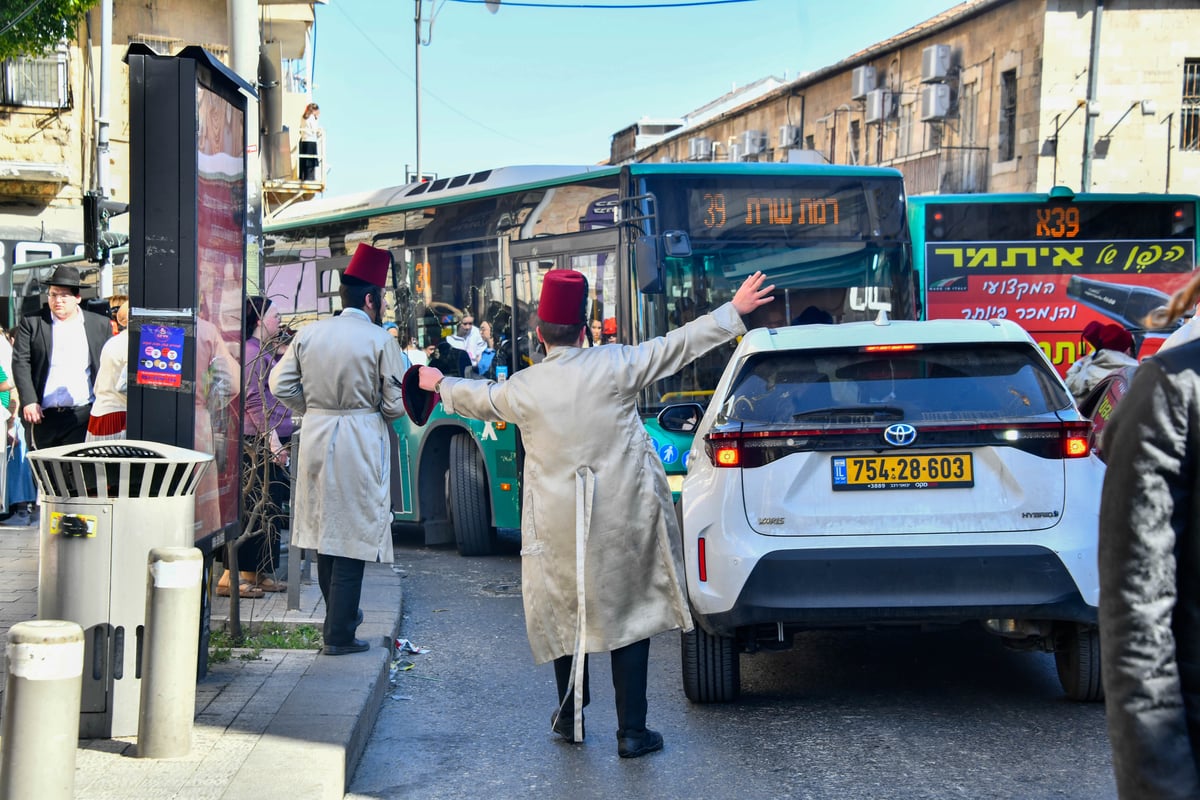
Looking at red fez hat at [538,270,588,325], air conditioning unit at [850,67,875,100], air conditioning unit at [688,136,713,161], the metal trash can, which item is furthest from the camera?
air conditioning unit at [688,136,713,161]

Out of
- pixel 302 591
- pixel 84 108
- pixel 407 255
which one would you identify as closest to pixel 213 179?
pixel 302 591

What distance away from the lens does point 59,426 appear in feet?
36.8

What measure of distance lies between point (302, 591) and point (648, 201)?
349 cm

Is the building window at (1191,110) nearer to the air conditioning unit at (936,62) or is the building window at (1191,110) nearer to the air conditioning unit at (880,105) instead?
the air conditioning unit at (936,62)

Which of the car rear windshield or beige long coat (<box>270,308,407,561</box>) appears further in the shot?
beige long coat (<box>270,308,407,561</box>)

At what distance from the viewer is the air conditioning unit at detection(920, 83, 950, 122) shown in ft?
117

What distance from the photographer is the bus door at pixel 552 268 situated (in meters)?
10.4

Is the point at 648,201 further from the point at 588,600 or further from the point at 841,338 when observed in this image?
the point at 588,600

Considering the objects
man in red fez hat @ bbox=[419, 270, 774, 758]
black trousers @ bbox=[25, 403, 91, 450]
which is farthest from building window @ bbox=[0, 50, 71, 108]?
man in red fez hat @ bbox=[419, 270, 774, 758]

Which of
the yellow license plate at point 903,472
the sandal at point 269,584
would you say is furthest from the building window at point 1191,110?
the yellow license plate at point 903,472

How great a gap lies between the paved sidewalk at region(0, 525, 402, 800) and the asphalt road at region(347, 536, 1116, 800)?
212 mm

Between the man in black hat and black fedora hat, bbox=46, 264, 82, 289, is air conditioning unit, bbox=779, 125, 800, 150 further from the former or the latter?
black fedora hat, bbox=46, 264, 82, 289

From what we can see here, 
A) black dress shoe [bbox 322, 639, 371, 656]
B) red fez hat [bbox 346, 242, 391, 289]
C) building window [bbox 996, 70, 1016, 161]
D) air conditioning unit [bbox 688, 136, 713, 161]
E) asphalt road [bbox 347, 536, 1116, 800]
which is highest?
air conditioning unit [bbox 688, 136, 713, 161]

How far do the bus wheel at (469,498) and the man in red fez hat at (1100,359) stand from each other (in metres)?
4.73
